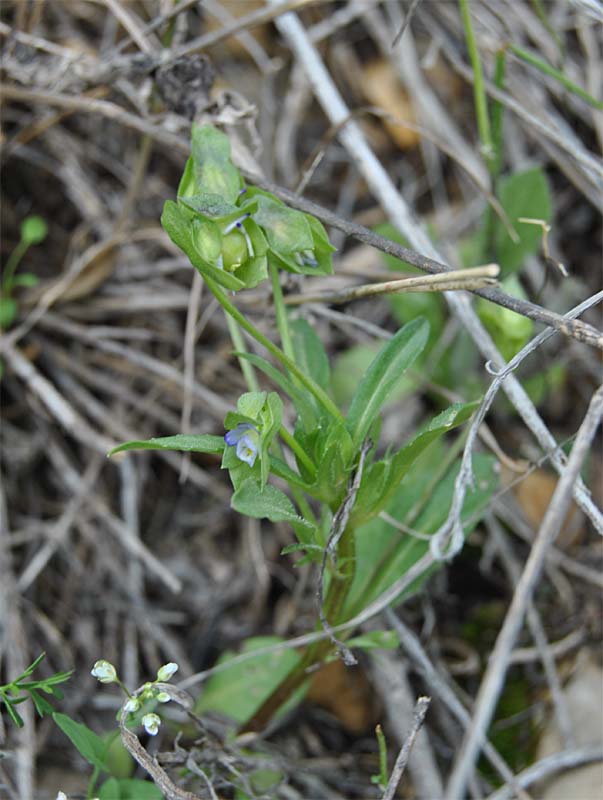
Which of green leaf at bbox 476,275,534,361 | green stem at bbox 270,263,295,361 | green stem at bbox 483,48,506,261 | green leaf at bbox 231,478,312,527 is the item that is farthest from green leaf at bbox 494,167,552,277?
green leaf at bbox 231,478,312,527

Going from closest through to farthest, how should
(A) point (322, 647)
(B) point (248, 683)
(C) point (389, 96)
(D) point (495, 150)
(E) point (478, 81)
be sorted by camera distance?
(A) point (322, 647)
(B) point (248, 683)
(E) point (478, 81)
(D) point (495, 150)
(C) point (389, 96)

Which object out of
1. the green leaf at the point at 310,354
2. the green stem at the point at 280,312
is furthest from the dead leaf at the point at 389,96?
the green stem at the point at 280,312

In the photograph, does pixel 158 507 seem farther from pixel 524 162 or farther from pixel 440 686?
pixel 524 162

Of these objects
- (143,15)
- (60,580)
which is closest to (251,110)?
(143,15)

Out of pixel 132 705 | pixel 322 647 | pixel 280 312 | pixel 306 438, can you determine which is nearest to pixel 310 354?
pixel 280 312

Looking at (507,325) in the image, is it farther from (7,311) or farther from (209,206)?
(7,311)

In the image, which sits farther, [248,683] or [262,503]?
[248,683]

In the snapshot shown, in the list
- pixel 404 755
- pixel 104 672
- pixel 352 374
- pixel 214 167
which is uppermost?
pixel 214 167

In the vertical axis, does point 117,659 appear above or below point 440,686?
above
